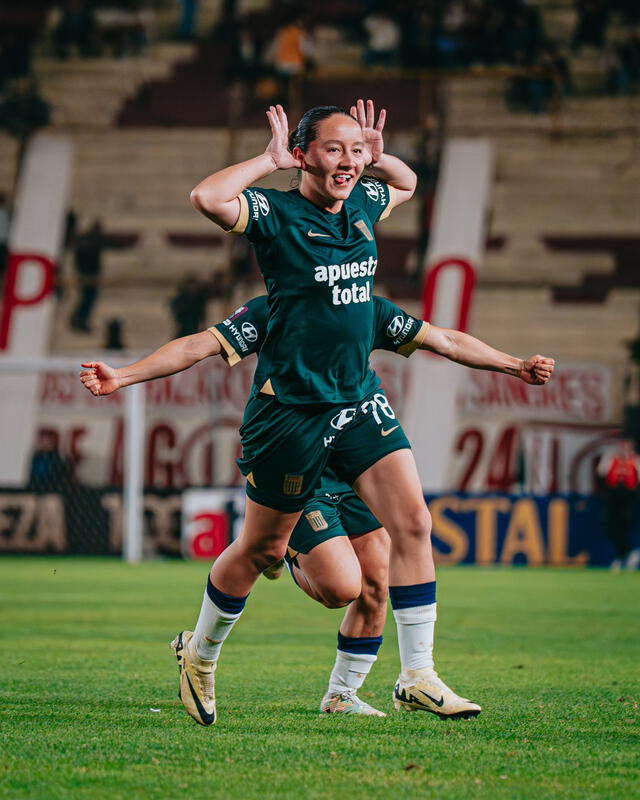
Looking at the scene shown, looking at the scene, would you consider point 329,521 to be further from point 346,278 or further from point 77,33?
point 77,33

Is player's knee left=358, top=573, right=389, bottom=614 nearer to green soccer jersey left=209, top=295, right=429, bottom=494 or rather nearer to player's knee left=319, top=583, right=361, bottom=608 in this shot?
player's knee left=319, top=583, right=361, bottom=608

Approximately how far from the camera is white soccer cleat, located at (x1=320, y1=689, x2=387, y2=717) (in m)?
5.98

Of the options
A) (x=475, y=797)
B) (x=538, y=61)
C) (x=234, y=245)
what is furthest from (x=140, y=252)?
(x=475, y=797)

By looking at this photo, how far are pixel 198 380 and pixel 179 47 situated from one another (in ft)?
26.9

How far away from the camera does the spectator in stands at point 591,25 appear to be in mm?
27094

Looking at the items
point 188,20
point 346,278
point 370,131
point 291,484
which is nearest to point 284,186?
point 188,20

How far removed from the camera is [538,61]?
26188 millimetres

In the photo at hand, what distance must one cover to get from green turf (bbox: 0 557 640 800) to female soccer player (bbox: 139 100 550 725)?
15.1 inches

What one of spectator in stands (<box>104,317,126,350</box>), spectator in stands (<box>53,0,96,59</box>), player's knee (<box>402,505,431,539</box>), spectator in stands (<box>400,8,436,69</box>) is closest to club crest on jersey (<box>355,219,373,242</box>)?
player's knee (<box>402,505,431,539</box>)

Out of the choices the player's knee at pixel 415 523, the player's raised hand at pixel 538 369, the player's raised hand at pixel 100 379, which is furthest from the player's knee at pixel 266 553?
the player's raised hand at pixel 538 369

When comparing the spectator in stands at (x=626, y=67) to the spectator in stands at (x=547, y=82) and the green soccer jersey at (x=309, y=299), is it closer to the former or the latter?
the spectator in stands at (x=547, y=82)

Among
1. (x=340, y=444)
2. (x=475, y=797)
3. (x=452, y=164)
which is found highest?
(x=452, y=164)

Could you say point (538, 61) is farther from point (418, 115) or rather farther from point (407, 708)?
point (407, 708)

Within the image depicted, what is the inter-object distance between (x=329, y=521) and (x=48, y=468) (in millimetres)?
16420
